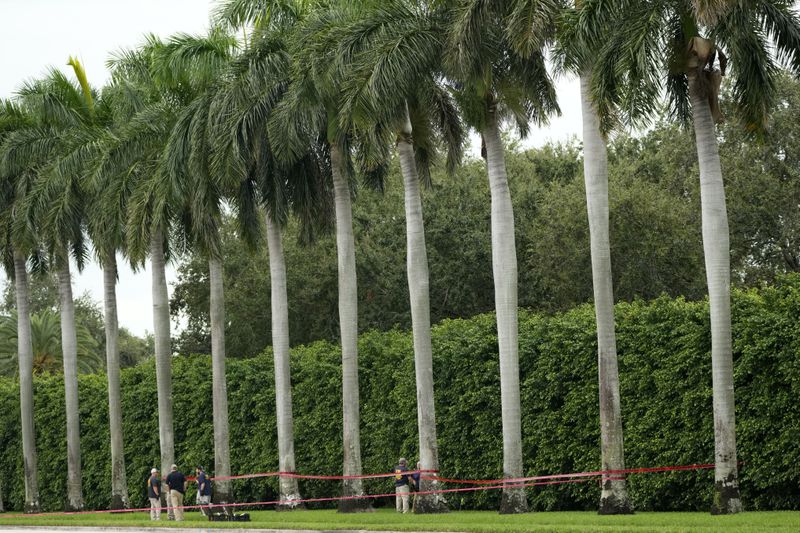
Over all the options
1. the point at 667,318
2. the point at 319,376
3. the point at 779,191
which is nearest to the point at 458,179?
the point at 779,191

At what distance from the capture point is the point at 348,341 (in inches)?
1273

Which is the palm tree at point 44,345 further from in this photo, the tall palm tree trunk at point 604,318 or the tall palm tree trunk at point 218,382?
the tall palm tree trunk at point 604,318

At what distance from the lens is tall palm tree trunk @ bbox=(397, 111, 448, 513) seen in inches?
1158

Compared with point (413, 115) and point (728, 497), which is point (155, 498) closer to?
point (413, 115)

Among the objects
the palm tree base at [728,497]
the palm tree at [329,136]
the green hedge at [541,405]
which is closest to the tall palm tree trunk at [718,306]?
the palm tree base at [728,497]

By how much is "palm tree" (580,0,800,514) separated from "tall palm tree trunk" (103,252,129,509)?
23233 mm

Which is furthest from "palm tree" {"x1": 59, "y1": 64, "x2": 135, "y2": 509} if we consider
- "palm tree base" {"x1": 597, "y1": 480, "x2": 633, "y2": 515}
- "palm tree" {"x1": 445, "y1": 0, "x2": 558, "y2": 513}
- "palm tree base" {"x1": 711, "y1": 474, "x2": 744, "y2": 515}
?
"palm tree base" {"x1": 711, "y1": 474, "x2": 744, "y2": 515}

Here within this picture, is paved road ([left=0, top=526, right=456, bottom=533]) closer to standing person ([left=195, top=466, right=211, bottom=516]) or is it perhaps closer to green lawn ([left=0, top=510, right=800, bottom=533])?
green lawn ([left=0, top=510, right=800, bottom=533])

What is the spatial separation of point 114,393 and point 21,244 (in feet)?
20.8

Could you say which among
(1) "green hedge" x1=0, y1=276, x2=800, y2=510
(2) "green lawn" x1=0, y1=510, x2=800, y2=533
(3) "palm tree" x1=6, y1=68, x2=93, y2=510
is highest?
(3) "palm tree" x1=6, y1=68, x2=93, y2=510

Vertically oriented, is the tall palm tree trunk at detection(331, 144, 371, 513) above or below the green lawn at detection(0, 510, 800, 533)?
above

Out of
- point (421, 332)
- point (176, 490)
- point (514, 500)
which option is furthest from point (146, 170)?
point (514, 500)

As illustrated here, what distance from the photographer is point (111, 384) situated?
41625 mm

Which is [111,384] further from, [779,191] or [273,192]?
[779,191]
